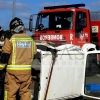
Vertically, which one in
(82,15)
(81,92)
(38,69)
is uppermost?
Result: (82,15)

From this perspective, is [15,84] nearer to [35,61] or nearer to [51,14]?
[35,61]

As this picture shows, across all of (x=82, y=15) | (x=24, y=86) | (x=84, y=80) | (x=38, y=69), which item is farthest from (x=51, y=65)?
(x=82, y=15)

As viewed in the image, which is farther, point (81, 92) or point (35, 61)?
point (81, 92)

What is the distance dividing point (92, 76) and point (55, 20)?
5.71 metres

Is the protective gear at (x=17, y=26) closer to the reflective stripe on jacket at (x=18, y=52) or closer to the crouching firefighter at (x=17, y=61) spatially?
the crouching firefighter at (x=17, y=61)

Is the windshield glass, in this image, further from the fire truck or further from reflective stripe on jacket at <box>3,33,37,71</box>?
reflective stripe on jacket at <box>3,33,37,71</box>

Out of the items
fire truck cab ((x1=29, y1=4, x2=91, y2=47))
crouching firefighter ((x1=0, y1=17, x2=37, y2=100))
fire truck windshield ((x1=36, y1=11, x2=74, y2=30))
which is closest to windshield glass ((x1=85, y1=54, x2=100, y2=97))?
crouching firefighter ((x1=0, y1=17, x2=37, y2=100))

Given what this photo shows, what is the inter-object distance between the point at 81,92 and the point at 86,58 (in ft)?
2.01

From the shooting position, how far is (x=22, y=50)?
5.07 meters

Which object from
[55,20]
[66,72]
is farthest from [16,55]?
[55,20]

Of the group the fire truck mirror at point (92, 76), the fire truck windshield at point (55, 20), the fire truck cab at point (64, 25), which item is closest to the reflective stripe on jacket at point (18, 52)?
the fire truck mirror at point (92, 76)

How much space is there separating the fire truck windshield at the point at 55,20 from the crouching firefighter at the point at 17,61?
5793mm

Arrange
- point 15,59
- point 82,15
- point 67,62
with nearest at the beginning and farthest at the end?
1. point 15,59
2. point 67,62
3. point 82,15

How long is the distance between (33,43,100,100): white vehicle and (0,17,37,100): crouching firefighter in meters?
0.19
